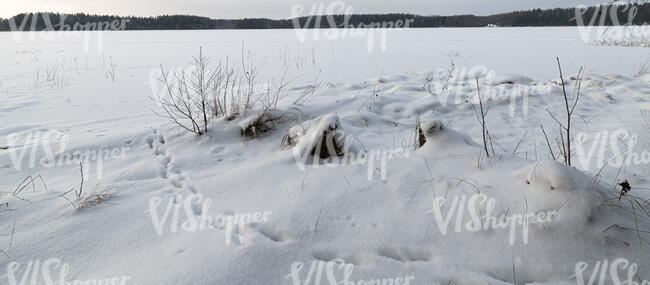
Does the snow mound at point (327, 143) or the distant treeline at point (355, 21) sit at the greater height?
the distant treeline at point (355, 21)

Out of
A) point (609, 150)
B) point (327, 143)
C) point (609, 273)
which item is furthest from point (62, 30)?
point (609, 273)

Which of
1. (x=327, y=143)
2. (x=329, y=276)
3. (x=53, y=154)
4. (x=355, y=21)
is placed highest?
(x=355, y=21)

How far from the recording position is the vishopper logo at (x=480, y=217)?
162 cm

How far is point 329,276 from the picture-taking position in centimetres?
147

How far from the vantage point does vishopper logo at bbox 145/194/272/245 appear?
1785 millimetres

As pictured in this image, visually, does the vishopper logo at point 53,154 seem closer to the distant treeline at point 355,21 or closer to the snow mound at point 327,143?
the snow mound at point 327,143

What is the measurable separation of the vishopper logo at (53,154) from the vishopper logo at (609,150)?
3.55m

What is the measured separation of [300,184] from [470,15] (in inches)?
2672

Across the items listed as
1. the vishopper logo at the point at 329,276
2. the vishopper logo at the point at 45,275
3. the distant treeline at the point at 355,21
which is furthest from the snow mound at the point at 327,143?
the distant treeline at the point at 355,21

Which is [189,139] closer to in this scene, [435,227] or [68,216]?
[68,216]

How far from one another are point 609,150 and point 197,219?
2963mm

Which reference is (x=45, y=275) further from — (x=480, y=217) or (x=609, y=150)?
(x=609, y=150)

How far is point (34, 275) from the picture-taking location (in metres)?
1.53

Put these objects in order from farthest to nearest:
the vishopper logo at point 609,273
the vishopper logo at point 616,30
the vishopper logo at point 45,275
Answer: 1. the vishopper logo at point 616,30
2. the vishopper logo at point 45,275
3. the vishopper logo at point 609,273
